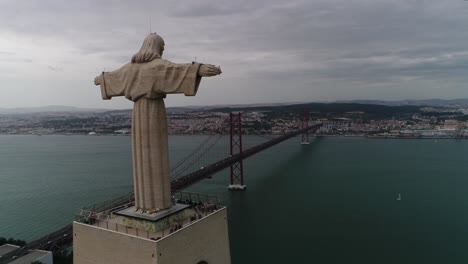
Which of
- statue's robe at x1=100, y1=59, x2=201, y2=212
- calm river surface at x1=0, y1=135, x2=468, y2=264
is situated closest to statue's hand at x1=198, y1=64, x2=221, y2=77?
statue's robe at x1=100, y1=59, x2=201, y2=212

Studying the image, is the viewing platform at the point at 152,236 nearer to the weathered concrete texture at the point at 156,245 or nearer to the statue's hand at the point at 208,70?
the weathered concrete texture at the point at 156,245

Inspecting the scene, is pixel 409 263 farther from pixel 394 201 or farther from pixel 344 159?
pixel 344 159

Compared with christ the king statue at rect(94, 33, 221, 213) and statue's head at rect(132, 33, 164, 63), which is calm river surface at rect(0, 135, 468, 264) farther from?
statue's head at rect(132, 33, 164, 63)

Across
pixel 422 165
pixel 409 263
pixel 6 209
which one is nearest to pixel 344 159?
pixel 422 165

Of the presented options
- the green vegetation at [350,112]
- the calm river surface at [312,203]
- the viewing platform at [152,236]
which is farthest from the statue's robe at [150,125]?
the green vegetation at [350,112]

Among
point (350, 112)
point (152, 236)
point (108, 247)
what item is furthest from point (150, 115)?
point (350, 112)

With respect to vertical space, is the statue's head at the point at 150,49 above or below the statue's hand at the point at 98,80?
above
